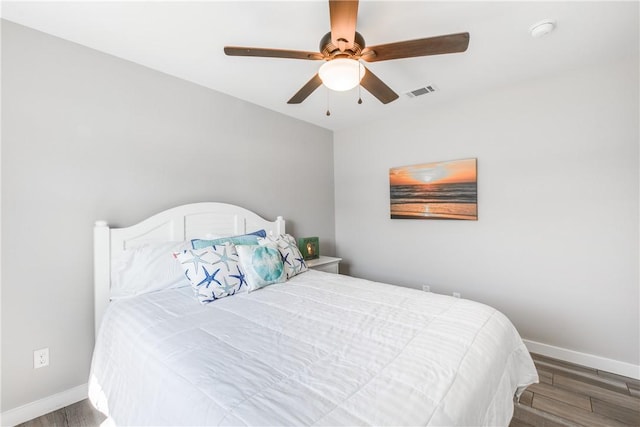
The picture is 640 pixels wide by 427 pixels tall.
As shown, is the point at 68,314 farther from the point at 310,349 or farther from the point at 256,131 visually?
the point at 256,131

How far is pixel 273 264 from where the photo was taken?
216 cm

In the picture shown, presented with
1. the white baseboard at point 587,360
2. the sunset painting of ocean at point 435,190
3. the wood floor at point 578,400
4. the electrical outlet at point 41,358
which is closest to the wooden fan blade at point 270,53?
the sunset painting of ocean at point 435,190

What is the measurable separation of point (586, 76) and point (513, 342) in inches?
89.9

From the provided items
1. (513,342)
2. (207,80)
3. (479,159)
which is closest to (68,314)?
(207,80)

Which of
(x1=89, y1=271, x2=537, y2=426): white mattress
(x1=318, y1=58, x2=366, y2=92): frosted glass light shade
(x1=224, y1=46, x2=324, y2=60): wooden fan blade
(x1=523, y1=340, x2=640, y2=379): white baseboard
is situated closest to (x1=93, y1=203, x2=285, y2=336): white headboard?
(x1=89, y1=271, x2=537, y2=426): white mattress

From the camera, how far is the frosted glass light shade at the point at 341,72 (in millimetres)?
1532

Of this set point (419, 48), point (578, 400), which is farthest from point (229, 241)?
point (578, 400)

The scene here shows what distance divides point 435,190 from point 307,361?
8.23 feet

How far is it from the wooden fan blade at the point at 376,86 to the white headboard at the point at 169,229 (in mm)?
1635

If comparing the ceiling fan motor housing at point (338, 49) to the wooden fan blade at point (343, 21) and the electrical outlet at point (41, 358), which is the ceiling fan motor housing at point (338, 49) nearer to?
the wooden fan blade at point (343, 21)

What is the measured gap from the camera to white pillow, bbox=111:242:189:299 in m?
1.95

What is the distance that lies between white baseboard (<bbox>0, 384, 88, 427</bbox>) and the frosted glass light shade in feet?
8.56

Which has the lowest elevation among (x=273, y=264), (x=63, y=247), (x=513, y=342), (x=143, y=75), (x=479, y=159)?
(x=513, y=342)

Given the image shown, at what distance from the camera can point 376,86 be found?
185cm
